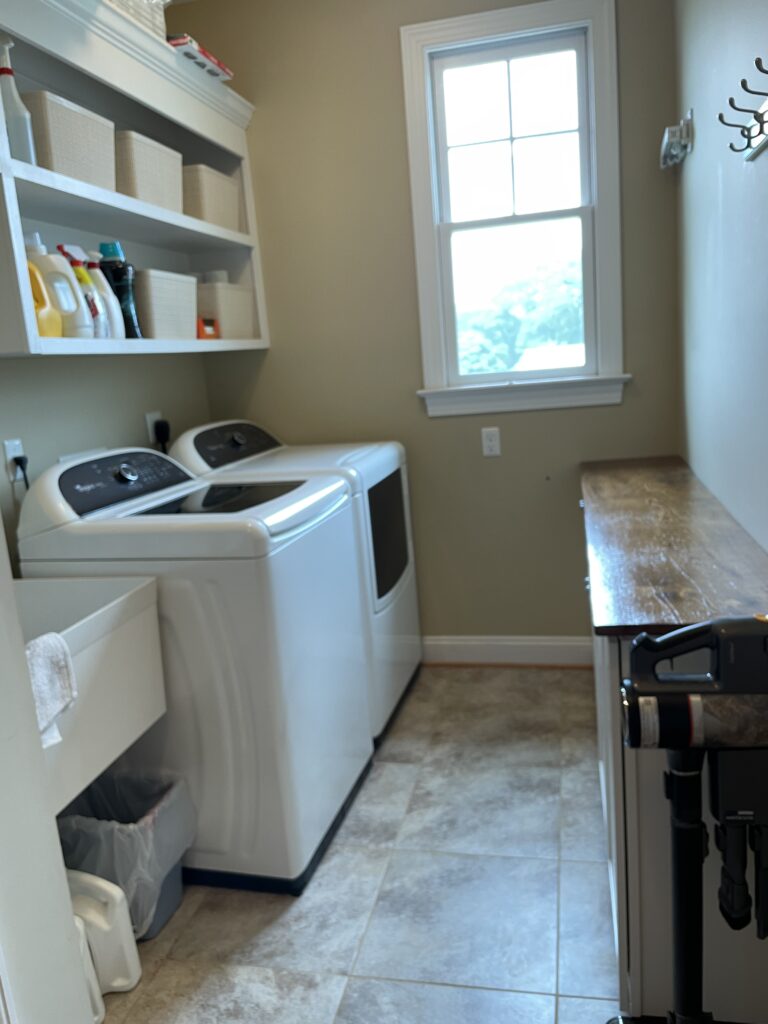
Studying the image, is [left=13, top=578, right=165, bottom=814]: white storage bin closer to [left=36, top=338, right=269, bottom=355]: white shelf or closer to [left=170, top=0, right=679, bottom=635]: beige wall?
[left=36, top=338, right=269, bottom=355]: white shelf

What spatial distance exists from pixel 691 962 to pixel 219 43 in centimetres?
315

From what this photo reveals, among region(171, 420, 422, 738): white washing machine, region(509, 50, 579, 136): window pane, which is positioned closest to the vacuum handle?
region(171, 420, 422, 738): white washing machine

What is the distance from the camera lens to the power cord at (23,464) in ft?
6.56

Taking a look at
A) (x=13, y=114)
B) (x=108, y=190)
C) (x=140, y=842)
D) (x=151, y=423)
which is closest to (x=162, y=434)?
(x=151, y=423)

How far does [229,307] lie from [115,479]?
953 millimetres

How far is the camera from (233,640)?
1.78 meters

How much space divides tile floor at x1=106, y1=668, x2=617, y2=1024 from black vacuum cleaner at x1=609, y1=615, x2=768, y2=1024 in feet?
1.61

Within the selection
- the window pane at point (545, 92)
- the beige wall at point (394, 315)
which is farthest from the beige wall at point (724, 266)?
the window pane at point (545, 92)

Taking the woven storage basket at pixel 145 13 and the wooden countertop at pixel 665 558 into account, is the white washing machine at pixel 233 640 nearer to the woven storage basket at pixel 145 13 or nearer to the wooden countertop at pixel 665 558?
the wooden countertop at pixel 665 558

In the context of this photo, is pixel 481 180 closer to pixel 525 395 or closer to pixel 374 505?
pixel 525 395

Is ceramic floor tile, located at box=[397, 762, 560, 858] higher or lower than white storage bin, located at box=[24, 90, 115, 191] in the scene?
lower

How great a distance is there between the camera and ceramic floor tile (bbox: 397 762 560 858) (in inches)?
80.2

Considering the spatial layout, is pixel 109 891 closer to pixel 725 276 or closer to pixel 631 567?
pixel 631 567

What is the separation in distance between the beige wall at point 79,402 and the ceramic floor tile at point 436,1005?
136 cm
